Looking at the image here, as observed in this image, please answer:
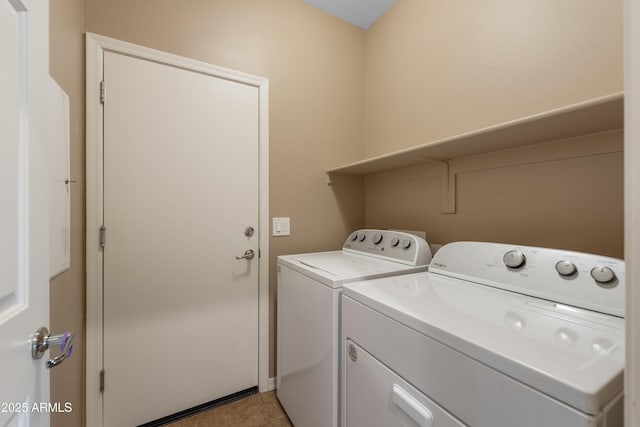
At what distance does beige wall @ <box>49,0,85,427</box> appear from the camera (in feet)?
3.15

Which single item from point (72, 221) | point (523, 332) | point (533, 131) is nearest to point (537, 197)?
point (533, 131)

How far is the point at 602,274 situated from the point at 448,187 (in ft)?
2.70

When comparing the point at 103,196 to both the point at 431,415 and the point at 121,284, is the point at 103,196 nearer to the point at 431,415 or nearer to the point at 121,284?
the point at 121,284

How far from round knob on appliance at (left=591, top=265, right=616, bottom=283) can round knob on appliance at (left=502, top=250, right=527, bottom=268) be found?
0.61 ft

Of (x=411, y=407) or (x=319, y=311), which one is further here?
(x=319, y=311)

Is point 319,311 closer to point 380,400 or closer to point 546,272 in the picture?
point 380,400

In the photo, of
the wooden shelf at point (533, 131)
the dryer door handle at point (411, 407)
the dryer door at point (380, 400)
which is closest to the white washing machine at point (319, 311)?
the dryer door at point (380, 400)

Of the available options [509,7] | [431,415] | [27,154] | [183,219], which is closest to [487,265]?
[431,415]

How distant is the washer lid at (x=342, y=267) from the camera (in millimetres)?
1123

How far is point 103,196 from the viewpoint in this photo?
1335mm

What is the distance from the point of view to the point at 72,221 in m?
1.16

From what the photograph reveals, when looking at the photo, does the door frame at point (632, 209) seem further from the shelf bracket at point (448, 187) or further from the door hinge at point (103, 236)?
the door hinge at point (103, 236)

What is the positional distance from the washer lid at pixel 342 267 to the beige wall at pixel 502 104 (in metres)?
0.43

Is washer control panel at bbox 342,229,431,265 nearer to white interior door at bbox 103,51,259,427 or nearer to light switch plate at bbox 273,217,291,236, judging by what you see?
light switch plate at bbox 273,217,291,236
